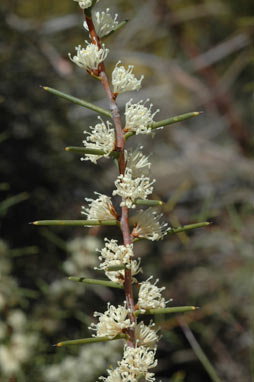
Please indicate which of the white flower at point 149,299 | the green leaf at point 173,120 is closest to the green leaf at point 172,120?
the green leaf at point 173,120

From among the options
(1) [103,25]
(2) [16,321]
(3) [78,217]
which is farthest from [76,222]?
(3) [78,217]

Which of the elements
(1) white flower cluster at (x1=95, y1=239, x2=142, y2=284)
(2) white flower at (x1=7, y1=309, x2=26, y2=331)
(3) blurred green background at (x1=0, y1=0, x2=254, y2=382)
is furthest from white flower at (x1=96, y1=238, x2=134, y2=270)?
(2) white flower at (x1=7, y1=309, x2=26, y2=331)

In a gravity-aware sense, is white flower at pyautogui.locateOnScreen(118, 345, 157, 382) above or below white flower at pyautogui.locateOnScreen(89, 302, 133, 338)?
below

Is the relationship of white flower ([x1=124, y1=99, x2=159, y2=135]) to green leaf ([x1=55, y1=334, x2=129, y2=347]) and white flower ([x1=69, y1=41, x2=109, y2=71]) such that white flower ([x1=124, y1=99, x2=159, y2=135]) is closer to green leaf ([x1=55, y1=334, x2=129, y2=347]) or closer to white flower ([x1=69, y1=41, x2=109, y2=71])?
white flower ([x1=69, y1=41, x2=109, y2=71])

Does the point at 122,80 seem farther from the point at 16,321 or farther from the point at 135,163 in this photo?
the point at 16,321

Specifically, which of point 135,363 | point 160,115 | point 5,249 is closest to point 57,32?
point 160,115

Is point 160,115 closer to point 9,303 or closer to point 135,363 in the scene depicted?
point 9,303

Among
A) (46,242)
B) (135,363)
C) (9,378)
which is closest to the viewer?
(135,363)

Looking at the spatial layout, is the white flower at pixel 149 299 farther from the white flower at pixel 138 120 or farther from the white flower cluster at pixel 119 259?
the white flower at pixel 138 120
